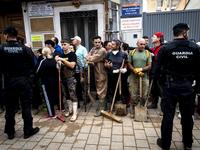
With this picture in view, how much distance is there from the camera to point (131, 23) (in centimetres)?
654

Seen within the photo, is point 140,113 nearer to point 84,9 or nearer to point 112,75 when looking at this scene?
point 112,75

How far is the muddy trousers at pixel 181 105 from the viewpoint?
2672 millimetres

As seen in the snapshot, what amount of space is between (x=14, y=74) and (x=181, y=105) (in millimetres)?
3187

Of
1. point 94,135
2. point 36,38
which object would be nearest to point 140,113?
point 94,135

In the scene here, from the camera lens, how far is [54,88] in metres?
4.34

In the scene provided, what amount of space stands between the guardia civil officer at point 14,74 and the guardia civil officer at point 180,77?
2649 millimetres

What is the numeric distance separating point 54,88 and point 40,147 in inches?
64.5

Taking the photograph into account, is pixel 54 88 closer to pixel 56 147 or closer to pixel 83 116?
pixel 83 116

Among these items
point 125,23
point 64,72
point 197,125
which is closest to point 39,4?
point 125,23

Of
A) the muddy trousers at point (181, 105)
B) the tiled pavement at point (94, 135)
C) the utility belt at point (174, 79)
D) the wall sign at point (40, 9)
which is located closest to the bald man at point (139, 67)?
the tiled pavement at point (94, 135)

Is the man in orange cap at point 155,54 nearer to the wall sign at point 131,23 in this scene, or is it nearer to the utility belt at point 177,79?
the utility belt at point 177,79

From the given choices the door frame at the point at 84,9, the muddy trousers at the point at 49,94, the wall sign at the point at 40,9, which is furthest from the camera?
the wall sign at the point at 40,9

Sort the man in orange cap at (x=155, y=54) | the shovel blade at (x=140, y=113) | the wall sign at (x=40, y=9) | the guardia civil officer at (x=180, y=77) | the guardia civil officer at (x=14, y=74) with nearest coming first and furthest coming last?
the guardia civil officer at (x=180, y=77) < the guardia civil officer at (x=14, y=74) < the shovel blade at (x=140, y=113) < the man in orange cap at (x=155, y=54) < the wall sign at (x=40, y=9)

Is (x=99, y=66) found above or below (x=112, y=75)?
above
